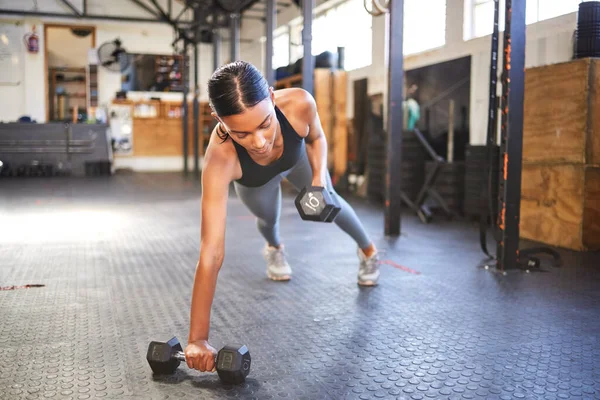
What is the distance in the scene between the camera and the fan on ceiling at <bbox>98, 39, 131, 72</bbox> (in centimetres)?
1316

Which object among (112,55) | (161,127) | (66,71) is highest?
(112,55)

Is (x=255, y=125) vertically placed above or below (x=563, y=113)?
below

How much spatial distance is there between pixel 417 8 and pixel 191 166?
8.09 m

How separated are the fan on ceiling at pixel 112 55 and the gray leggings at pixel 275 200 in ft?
38.9

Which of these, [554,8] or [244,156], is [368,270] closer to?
[244,156]

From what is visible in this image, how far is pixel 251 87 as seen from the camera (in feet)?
4.86

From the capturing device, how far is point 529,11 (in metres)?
5.16

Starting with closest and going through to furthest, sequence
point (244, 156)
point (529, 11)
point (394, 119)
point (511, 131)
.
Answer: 1. point (244, 156)
2. point (511, 131)
3. point (394, 119)
4. point (529, 11)

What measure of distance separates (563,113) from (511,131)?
0.84 metres

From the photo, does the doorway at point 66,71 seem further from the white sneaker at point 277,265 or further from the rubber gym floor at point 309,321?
the white sneaker at point 277,265

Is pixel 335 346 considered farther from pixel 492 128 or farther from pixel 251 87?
pixel 492 128

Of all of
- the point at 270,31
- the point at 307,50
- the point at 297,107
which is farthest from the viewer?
the point at 270,31

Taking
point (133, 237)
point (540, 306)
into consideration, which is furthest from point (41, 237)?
point (540, 306)

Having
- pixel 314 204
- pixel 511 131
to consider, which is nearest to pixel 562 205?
pixel 511 131
